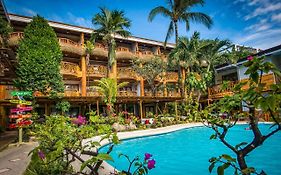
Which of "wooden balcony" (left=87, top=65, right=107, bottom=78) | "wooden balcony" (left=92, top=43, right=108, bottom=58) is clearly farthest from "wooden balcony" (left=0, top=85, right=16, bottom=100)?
"wooden balcony" (left=92, top=43, right=108, bottom=58)

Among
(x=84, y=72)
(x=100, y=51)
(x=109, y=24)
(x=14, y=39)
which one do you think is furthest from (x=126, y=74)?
(x=14, y=39)

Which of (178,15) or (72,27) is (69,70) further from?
(178,15)

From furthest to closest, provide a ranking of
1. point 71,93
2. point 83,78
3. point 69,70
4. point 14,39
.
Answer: point 83,78
point 71,93
point 69,70
point 14,39

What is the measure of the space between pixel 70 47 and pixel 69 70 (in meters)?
2.55

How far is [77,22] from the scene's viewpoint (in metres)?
23.9

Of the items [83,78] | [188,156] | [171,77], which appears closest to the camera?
[188,156]

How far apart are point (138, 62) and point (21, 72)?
1274cm

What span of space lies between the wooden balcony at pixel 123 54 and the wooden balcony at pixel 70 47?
4809 mm

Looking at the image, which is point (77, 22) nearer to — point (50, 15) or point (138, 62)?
point (50, 15)

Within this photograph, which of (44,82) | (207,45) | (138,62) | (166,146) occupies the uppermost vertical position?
(207,45)

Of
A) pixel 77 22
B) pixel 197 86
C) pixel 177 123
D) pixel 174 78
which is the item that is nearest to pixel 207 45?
pixel 197 86

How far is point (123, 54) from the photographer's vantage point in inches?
1022

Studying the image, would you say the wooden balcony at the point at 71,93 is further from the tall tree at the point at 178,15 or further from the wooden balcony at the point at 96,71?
the tall tree at the point at 178,15

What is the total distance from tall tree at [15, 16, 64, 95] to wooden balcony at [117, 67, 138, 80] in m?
8.34
